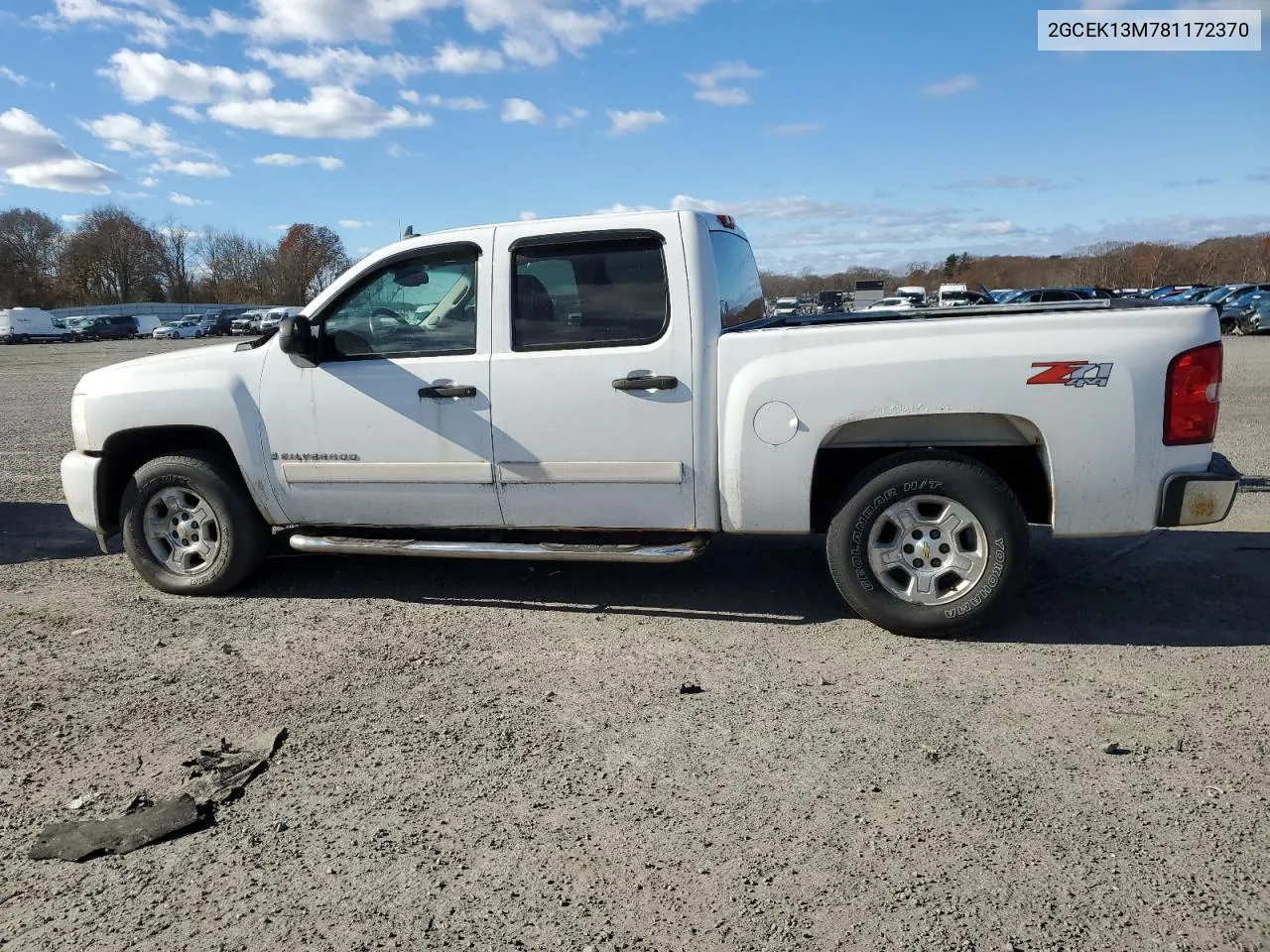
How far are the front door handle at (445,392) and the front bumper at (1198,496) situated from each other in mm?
3345

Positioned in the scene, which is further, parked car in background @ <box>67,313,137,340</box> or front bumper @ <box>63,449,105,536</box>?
parked car in background @ <box>67,313,137,340</box>

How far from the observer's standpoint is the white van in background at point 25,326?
5819 cm

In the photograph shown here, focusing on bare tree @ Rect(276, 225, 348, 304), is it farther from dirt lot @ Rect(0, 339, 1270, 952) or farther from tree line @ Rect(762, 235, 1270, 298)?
dirt lot @ Rect(0, 339, 1270, 952)

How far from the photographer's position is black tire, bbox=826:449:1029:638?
14.8 feet

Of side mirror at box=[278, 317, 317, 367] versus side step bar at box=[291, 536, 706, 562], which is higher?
side mirror at box=[278, 317, 317, 367]

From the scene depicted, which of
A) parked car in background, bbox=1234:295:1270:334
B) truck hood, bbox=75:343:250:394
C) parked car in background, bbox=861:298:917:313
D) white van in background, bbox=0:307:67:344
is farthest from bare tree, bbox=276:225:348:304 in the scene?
truck hood, bbox=75:343:250:394

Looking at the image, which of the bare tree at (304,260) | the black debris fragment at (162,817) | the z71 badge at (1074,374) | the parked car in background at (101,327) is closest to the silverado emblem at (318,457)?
the black debris fragment at (162,817)

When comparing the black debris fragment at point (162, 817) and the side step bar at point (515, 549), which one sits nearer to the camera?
the black debris fragment at point (162, 817)

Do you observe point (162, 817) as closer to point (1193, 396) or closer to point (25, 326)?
point (1193, 396)

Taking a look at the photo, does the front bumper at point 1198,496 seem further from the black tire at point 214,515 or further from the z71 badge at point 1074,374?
the black tire at point 214,515

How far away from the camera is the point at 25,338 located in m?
59.1

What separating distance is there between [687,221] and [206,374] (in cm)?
285

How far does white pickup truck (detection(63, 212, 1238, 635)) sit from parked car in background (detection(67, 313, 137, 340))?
6523 cm

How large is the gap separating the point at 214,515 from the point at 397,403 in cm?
138
